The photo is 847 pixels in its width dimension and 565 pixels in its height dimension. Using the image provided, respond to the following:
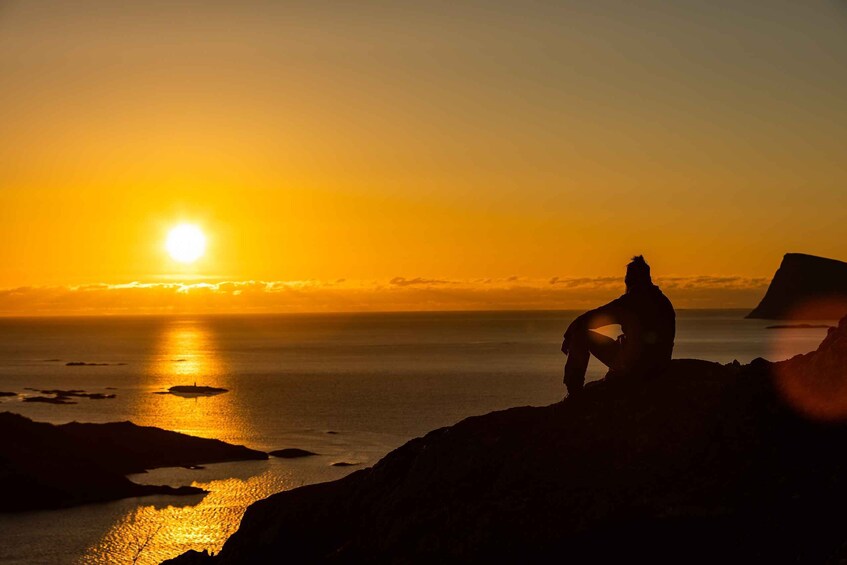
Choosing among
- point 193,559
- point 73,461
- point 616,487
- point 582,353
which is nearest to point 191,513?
point 73,461

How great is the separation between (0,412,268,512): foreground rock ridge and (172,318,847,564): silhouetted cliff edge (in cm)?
4525

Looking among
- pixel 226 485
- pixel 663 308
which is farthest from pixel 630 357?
pixel 226 485

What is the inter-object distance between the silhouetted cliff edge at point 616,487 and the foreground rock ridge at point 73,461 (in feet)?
148

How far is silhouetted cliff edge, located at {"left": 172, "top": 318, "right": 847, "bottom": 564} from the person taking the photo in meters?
13.4

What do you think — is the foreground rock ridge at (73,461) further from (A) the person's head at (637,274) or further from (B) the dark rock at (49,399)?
(A) the person's head at (637,274)

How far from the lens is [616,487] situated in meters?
14.3

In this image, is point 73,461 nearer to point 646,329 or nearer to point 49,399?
point 646,329

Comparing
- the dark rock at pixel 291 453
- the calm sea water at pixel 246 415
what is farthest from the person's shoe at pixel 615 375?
the dark rock at pixel 291 453

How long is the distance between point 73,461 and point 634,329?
54083 millimetres

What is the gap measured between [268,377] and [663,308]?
15240 centimetres

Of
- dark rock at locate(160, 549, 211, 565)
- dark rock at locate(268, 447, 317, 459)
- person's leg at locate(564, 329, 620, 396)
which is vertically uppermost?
person's leg at locate(564, 329, 620, 396)

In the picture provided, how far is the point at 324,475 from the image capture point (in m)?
67.9

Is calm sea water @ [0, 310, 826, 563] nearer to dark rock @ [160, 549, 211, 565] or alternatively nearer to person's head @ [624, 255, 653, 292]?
dark rock @ [160, 549, 211, 565]

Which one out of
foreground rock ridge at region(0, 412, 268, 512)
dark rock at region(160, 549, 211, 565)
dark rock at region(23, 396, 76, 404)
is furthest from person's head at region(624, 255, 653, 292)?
dark rock at region(23, 396, 76, 404)
